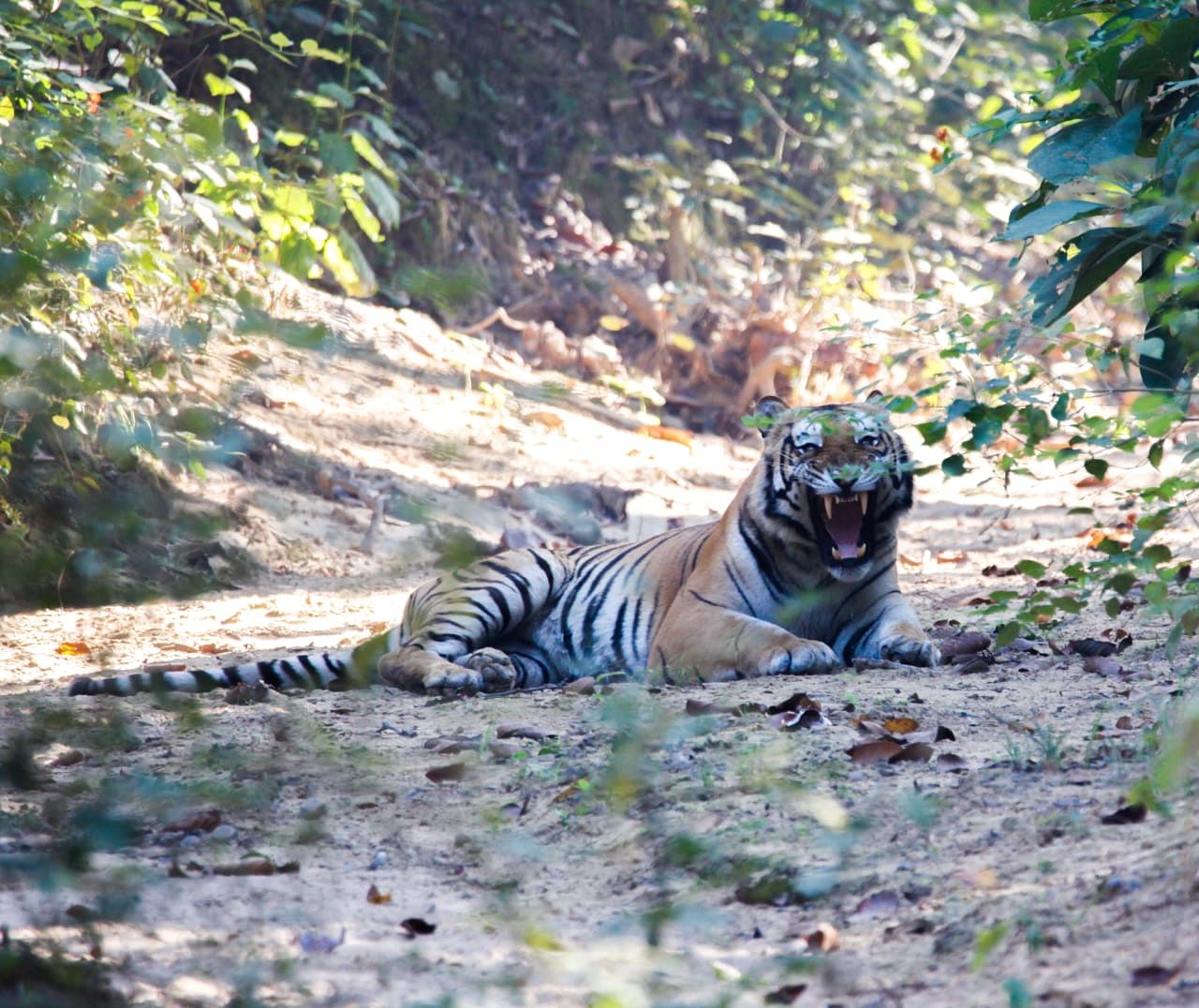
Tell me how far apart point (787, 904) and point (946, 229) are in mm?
13663

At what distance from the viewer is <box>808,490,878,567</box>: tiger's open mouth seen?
16.9 ft

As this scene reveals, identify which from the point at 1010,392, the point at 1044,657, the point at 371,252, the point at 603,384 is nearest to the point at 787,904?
the point at 1010,392

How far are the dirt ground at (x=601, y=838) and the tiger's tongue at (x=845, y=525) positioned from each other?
0.61 metres

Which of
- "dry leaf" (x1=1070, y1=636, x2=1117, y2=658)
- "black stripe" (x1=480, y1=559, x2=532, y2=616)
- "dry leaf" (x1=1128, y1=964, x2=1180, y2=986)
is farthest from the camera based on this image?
"black stripe" (x1=480, y1=559, x2=532, y2=616)

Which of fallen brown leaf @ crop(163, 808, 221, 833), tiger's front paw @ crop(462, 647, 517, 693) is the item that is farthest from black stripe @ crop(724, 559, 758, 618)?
fallen brown leaf @ crop(163, 808, 221, 833)

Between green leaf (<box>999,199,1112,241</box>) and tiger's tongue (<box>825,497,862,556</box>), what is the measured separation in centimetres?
193

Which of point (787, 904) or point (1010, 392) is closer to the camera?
point (787, 904)

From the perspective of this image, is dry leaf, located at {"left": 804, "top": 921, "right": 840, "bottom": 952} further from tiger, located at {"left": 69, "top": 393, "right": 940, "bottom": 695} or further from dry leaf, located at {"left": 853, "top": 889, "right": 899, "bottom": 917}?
tiger, located at {"left": 69, "top": 393, "right": 940, "bottom": 695}

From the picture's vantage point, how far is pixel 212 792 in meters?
1.98

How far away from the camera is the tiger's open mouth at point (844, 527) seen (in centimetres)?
514

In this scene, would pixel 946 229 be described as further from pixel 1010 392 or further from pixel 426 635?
pixel 1010 392

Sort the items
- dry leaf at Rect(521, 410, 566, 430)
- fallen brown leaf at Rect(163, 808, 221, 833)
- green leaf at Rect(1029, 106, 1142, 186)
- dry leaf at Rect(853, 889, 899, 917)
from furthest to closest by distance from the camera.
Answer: dry leaf at Rect(521, 410, 566, 430) → green leaf at Rect(1029, 106, 1142, 186) → fallen brown leaf at Rect(163, 808, 221, 833) → dry leaf at Rect(853, 889, 899, 917)

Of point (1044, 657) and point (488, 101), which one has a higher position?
point (488, 101)

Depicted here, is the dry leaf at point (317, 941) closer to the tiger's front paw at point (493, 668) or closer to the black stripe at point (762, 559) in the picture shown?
the tiger's front paw at point (493, 668)
